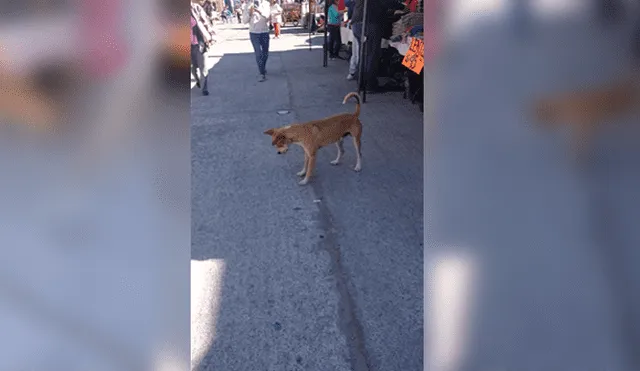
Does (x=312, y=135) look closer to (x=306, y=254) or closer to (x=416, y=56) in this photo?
(x=306, y=254)

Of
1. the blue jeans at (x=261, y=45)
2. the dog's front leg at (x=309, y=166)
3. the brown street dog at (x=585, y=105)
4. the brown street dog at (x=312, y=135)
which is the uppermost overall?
the brown street dog at (x=585, y=105)

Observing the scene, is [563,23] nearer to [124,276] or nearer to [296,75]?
[124,276]

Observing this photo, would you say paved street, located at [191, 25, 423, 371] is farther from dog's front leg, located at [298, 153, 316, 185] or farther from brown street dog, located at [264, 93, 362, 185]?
brown street dog, located at [264, 93, 362, 185]

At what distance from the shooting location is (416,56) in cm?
641

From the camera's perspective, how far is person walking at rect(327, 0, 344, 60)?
14.4 m

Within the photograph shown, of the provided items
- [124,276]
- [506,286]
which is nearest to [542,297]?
[506,286]

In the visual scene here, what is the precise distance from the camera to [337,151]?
255 inches

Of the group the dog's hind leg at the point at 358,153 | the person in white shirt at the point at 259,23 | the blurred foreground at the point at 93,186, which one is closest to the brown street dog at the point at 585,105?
the blurred foreground at the point at 93,186

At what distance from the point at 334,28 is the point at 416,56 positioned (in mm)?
8919

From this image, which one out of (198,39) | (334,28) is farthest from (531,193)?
(334,28)

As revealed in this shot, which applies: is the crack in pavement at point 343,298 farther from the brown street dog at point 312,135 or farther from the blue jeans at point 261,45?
the blue jeans at point 261,45

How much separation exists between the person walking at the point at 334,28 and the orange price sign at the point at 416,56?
788 cm

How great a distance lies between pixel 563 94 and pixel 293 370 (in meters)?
1.98

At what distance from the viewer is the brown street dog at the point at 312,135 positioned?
16.6 ft
